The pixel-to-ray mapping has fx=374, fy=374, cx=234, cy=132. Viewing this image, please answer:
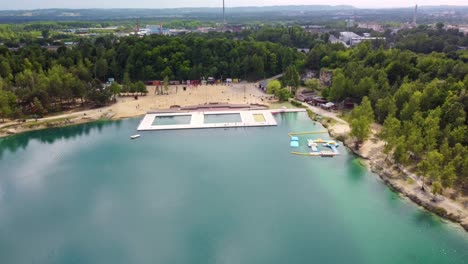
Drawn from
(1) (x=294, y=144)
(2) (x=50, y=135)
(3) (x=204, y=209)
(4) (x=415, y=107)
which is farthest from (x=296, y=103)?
(2) (x=50, y=135)

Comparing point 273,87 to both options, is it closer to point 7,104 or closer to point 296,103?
point 296,103

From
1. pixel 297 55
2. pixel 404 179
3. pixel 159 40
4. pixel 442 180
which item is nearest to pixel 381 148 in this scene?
pixel 404 179

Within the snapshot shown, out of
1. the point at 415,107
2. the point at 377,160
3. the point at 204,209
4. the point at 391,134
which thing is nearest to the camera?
the point at 204,209

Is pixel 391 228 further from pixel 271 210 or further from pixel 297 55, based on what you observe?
pixel 297 55

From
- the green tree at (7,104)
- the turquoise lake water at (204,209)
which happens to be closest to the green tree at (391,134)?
the turquoise lake water at (204,209)

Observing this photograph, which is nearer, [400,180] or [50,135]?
[400,180]

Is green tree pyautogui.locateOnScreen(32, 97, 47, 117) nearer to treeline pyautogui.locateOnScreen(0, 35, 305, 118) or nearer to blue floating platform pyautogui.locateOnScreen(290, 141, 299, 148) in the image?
treeline pyautogui.locateOnScreen(0, 35, 305, 118)

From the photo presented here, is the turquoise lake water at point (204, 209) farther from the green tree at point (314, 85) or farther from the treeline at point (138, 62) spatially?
the green tree at point (314, 85)
